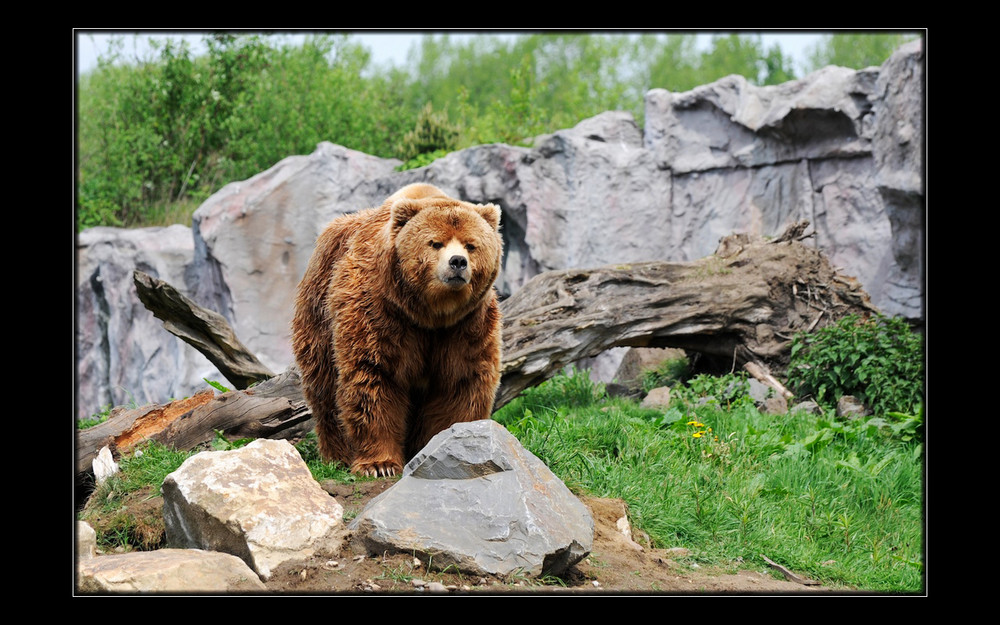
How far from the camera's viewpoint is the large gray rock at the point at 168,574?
3051mm

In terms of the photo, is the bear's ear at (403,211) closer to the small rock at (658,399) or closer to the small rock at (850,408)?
the small rock at (658,399)

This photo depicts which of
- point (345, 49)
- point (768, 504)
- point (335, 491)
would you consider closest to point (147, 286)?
point (335, 491)

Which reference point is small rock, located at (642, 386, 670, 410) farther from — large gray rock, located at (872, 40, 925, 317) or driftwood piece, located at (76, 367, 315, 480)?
large gray rock, located at (872, 40, 925, 317)

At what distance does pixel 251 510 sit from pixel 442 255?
1458 mm

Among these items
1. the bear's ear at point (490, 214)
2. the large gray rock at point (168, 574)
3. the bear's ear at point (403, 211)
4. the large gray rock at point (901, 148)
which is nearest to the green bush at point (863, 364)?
the large gray rock at point (901, 148)

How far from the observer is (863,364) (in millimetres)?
6770

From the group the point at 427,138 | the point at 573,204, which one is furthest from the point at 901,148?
the point at 427,138

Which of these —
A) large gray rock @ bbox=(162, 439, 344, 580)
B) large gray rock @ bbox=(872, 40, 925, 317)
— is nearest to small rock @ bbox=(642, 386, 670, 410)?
large gray rock @ bbox=(872, 40, 925, 317)

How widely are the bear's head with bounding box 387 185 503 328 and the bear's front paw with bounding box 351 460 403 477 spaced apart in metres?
0.80

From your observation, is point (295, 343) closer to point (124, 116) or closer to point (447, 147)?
point (447, 147)

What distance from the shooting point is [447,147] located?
40.8 feet

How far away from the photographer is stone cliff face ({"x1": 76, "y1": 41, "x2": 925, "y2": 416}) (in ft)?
34.0

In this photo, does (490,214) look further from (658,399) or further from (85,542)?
(658,399)

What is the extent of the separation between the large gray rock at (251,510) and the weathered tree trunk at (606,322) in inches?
61.6
